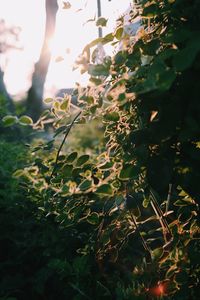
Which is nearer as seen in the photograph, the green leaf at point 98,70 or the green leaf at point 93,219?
the green leaf at point 98,70

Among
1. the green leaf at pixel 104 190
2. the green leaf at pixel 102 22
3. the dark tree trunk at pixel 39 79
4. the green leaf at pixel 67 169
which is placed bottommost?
the dark tree trunk at pixel 39 79

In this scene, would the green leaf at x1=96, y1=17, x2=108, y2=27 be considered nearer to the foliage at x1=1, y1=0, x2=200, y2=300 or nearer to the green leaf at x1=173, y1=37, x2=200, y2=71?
the foliage at x1=1, y1=0, x2=200, y2=300

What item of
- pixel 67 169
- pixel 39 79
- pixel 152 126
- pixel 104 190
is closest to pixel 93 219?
pixel 67 169

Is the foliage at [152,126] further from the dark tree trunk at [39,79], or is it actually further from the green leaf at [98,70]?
the dark tree trunk at [39,79]

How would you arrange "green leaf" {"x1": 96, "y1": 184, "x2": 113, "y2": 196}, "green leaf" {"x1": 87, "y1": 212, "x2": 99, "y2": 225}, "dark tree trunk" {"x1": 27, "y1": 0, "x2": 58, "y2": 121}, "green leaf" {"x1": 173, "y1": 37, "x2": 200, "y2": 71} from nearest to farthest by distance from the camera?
"green leaf" {"x1": 173, "y1": 37, "x2": 200, "y2": 71} < "green leaf" {"x1": 96, "y1": 184, "x2": 113, "y2": 196} < "green leaf" {"x1": 87, "y1": 212, "x2": 99, "y2": 225} < "dark tree trunk" {"x1": 27, "y1": 0, "x2": 58, "y2": 121}

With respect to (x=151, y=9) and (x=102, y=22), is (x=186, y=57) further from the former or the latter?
(x=102, y=22)

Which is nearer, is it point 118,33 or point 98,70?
point 98,70

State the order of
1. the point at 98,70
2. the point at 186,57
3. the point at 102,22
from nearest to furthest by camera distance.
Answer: the point at 186,57 → the point at 98,70 → the point at 102,22

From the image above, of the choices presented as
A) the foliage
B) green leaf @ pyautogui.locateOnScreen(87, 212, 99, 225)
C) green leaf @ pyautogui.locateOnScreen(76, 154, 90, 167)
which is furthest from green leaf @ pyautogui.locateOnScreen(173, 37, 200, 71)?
green leaf @ pyautogui.locateOnScreen(87, 212, 99, 225)

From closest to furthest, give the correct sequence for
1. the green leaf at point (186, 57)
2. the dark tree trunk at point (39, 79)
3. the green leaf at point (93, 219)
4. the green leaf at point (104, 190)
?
the green leaf at point (186, 57) → the green leaf at point (104, 190) → the green leaf at point (93, 219) → the dark tree trunk at point (39, 79)

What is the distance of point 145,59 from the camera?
43.6 inches

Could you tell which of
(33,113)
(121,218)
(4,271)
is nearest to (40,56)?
(33,113)

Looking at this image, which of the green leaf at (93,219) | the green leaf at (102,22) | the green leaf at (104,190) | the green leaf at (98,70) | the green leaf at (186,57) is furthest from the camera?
the green leaf at (93,219)

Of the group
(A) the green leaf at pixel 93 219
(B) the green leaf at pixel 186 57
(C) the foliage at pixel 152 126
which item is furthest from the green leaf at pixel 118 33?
(A) the green leaf at pixel 93 219
